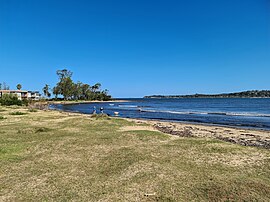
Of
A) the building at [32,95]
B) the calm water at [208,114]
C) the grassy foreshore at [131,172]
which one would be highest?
the building at [32,95]

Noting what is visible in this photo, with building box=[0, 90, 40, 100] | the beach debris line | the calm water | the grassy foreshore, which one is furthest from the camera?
building box=[0, 90, 40, 100]

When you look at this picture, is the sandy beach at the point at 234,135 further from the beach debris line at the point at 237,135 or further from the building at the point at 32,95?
the building at the point at 32,95

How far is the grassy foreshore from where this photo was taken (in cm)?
658

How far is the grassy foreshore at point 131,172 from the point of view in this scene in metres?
6.58

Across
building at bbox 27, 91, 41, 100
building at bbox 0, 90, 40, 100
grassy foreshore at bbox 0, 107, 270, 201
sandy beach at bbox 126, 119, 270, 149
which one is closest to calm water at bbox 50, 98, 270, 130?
sandy beach at bbox 126, 119, 270, 149

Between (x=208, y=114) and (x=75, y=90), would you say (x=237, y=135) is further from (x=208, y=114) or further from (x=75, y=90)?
(x=75, y=90)

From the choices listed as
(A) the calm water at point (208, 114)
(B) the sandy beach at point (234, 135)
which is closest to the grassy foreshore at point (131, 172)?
(B) the sandy beach at point (234, 135)

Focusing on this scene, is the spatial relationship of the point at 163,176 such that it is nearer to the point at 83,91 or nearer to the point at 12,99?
the point at 12,99

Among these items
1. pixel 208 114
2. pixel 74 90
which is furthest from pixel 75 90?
pixel 208 114

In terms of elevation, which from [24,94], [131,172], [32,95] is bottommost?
[131,172]

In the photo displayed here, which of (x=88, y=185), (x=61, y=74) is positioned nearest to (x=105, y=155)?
(x=88, y=185)

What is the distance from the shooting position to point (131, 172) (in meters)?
8.45

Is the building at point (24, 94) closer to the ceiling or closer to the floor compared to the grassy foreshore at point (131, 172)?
closer to the ceiling

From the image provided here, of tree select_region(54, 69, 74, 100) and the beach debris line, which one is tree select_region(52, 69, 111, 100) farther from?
the beach debris line
